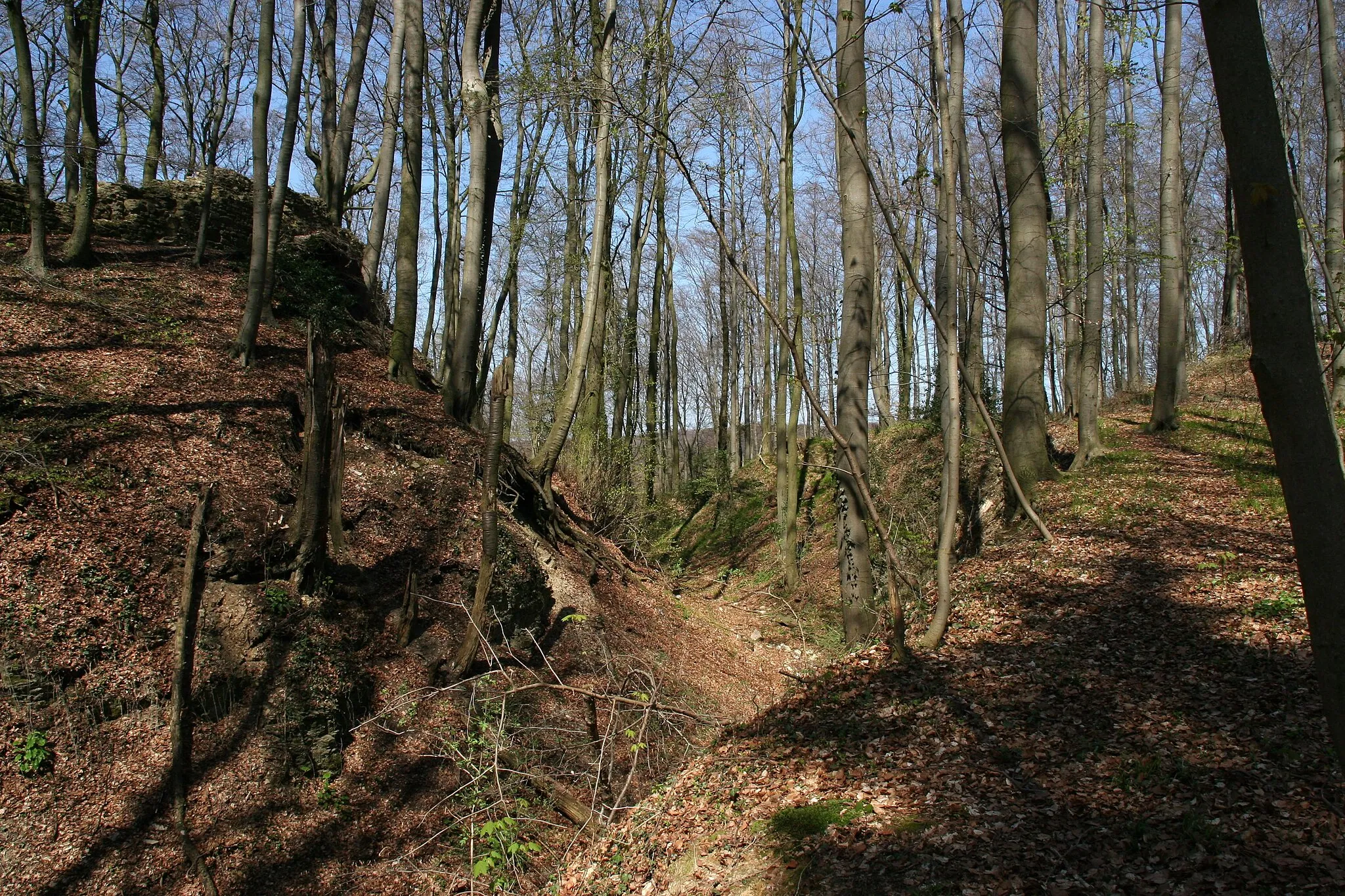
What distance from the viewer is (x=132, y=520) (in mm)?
7438

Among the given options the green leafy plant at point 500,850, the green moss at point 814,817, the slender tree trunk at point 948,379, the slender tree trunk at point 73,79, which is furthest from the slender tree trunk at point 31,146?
the green moss at point 814,817

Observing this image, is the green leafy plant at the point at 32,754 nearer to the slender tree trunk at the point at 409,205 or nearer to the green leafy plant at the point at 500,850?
the green leafy plant at the point at 500,850

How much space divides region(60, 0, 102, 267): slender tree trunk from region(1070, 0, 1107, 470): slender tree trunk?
14075mm

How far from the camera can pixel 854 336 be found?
346 inches

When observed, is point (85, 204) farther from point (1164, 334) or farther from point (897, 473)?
point (1164, 334)

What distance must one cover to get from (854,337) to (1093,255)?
16.4 feet

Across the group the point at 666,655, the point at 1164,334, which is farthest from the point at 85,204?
the point at 1164,334

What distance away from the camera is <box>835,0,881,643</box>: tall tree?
860 centimetres

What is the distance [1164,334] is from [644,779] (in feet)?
33.9

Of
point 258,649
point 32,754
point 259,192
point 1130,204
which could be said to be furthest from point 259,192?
point 1130,204

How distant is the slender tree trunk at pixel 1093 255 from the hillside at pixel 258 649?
582 cm

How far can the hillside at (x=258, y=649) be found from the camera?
623 centimetres

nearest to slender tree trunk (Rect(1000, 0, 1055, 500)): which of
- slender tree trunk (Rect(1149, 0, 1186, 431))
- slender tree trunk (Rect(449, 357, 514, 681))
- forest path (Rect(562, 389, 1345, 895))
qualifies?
forest path (Rect(562, 389, 1345, 895))

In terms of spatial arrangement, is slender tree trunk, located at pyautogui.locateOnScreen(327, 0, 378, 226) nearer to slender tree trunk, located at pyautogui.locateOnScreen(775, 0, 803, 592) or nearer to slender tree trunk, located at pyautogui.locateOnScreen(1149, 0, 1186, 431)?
slender tree trunk, located at pyautogui.locateOnScreen(775, 0, 803, 592)
